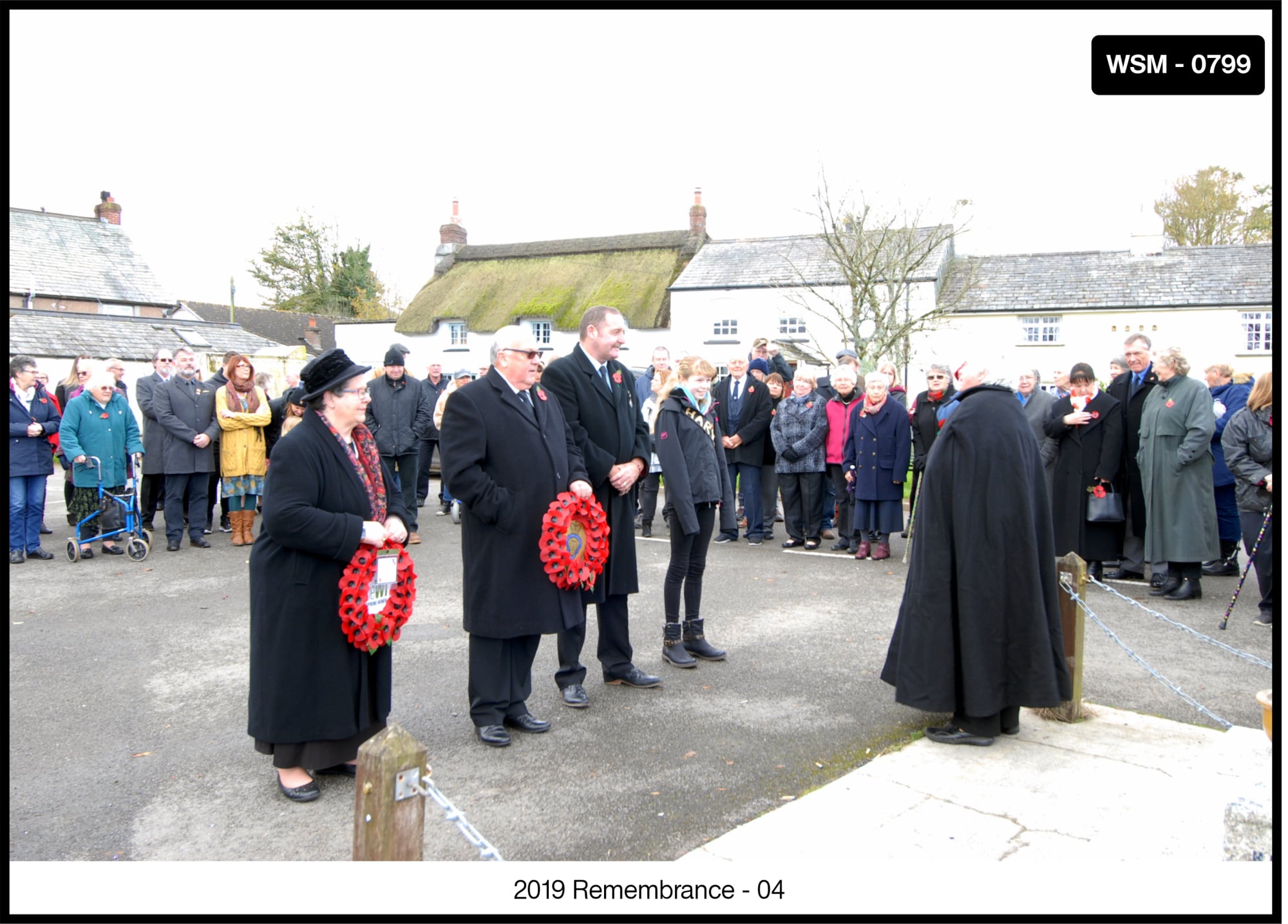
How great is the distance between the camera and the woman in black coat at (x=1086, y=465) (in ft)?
30.6

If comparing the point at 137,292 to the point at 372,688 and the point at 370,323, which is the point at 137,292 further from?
the point at 372,688

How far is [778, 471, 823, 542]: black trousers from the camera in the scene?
11.5 metres

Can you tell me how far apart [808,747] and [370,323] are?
1698 inches

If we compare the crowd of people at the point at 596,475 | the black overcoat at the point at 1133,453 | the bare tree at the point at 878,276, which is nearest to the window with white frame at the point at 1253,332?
the bare tree at the point at 878,276

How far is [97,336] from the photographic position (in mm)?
28125

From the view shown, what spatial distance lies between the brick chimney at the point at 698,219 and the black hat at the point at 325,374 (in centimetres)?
3868

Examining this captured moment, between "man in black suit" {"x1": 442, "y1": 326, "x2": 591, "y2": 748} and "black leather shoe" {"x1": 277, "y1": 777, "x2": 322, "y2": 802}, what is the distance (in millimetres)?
982

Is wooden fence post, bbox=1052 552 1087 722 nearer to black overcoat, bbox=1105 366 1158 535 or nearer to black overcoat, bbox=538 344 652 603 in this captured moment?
black overcoat, bbox=538 344 652 603

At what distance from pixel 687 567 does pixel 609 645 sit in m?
0.88

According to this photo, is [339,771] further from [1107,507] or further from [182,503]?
[182,503]

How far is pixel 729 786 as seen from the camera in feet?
14.6

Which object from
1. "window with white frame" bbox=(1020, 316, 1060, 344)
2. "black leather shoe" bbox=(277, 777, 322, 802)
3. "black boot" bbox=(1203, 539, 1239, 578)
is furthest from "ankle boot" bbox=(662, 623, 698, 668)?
"window with white frame" bbox=(1020, 316, 1060, 344)

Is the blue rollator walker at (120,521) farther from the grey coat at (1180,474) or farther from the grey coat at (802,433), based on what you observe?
the grey coat at (1180,474)

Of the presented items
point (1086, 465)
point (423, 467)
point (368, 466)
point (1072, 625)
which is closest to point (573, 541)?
point (368, 466)
